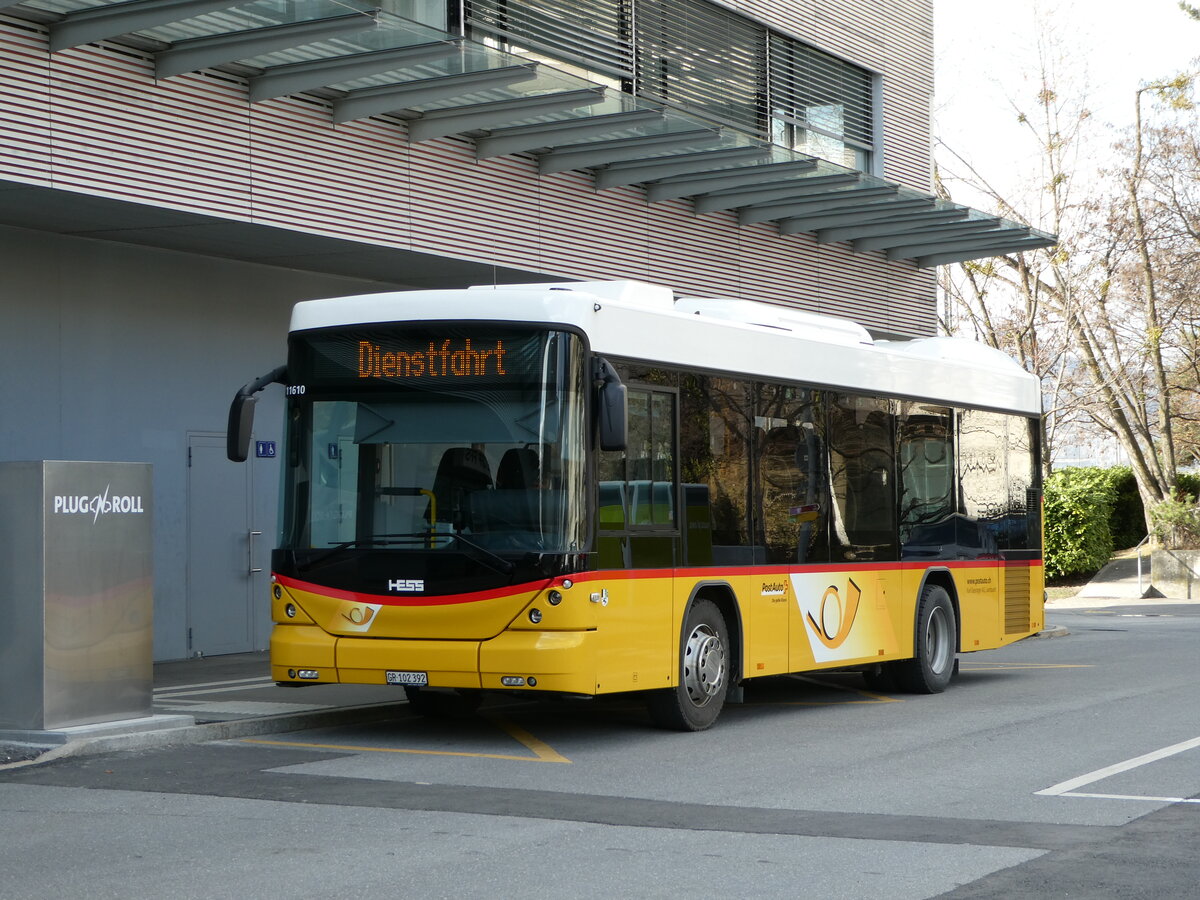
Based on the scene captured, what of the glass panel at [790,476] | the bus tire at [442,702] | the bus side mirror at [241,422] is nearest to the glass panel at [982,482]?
the glass panel at [790,476]

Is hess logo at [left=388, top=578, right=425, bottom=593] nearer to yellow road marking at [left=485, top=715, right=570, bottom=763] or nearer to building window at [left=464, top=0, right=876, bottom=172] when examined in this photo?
yellow road marking at [left=485, top=715, right=570, bottom=763]

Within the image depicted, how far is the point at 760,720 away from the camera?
12828 millimetres

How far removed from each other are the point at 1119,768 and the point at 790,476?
3.87 meters

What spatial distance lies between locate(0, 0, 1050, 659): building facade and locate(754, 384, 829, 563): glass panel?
422 centimetres

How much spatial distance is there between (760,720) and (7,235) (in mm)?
8371

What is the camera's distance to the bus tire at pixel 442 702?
12.7 meters

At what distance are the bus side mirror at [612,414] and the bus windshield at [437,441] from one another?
0.15m

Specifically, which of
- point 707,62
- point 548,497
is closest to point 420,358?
point 548,497

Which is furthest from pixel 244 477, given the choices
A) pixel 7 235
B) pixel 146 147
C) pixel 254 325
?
pixel 146 147

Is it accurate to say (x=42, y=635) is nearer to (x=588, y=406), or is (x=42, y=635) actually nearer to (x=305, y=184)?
(x=588, y=406)

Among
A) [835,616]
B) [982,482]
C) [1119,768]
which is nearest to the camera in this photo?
[1119,768]

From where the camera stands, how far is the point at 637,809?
28.1 feet

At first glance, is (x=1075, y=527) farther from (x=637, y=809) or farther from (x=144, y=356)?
(x=637, y=809)

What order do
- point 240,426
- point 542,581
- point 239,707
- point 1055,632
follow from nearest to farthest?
point 542,581 < point 240,426 < point 239,707 < point 1055,632
